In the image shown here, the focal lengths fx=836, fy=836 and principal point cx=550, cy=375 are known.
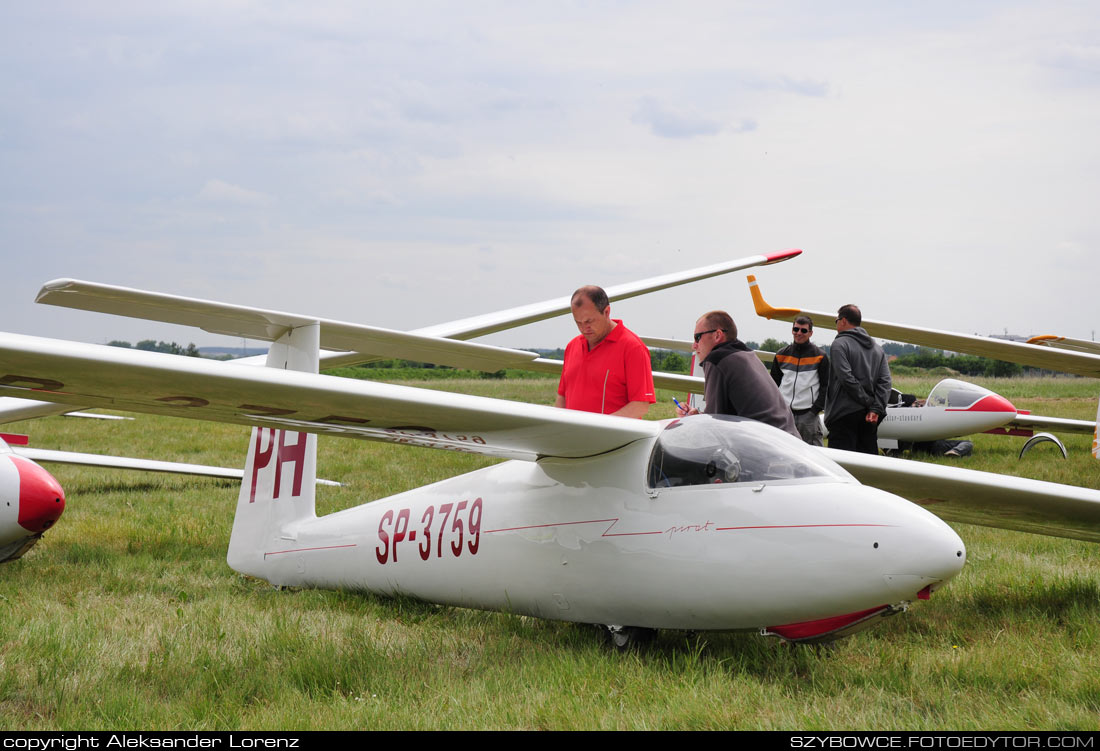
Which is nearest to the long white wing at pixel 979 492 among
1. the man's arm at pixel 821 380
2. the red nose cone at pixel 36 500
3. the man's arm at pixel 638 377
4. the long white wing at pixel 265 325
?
the man's arm at pixel 638 377

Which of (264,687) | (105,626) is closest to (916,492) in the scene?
(264,687)

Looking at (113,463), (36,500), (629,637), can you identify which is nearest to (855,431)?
(629,637)

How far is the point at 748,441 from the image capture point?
4.00 m

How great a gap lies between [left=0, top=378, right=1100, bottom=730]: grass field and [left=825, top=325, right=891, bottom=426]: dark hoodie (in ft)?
6.52

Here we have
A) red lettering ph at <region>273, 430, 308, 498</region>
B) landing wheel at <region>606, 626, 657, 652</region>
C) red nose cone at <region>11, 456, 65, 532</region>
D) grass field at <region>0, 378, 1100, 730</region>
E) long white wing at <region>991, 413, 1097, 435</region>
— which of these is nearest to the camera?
grass field at <region>0, 378, 1100, 730</region>

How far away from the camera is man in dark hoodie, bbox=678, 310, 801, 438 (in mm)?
4738

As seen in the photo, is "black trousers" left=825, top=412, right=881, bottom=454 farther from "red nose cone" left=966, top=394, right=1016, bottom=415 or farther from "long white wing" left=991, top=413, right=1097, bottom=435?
"long white wing" left=991, top=413, right=1097, bottom=435

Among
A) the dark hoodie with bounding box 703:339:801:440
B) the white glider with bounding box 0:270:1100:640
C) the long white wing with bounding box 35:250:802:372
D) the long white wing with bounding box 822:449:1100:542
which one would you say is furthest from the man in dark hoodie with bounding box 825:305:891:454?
the dark hoodie with bounding box 703:339:801:440

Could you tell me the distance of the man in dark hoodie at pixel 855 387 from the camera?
848cm

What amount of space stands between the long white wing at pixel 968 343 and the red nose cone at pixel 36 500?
9540 millimetres

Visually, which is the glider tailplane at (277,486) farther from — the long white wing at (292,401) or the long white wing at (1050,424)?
the long white wing at (1050,424)

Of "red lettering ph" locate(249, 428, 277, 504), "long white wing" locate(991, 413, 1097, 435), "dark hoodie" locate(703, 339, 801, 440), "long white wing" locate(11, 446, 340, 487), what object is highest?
"dark hoodie" locate(703, 339, 801, 440)

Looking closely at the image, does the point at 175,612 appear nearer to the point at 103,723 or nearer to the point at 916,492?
the point at 103,723

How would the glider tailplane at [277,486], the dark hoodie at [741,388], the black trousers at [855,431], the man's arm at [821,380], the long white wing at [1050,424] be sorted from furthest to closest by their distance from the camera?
the long white wing at [1050,424] < the man's arm at [821,380] < the black trousers at [855,431] < the glider tailplane at [277,486] < the dark hoodie at [741,388]
